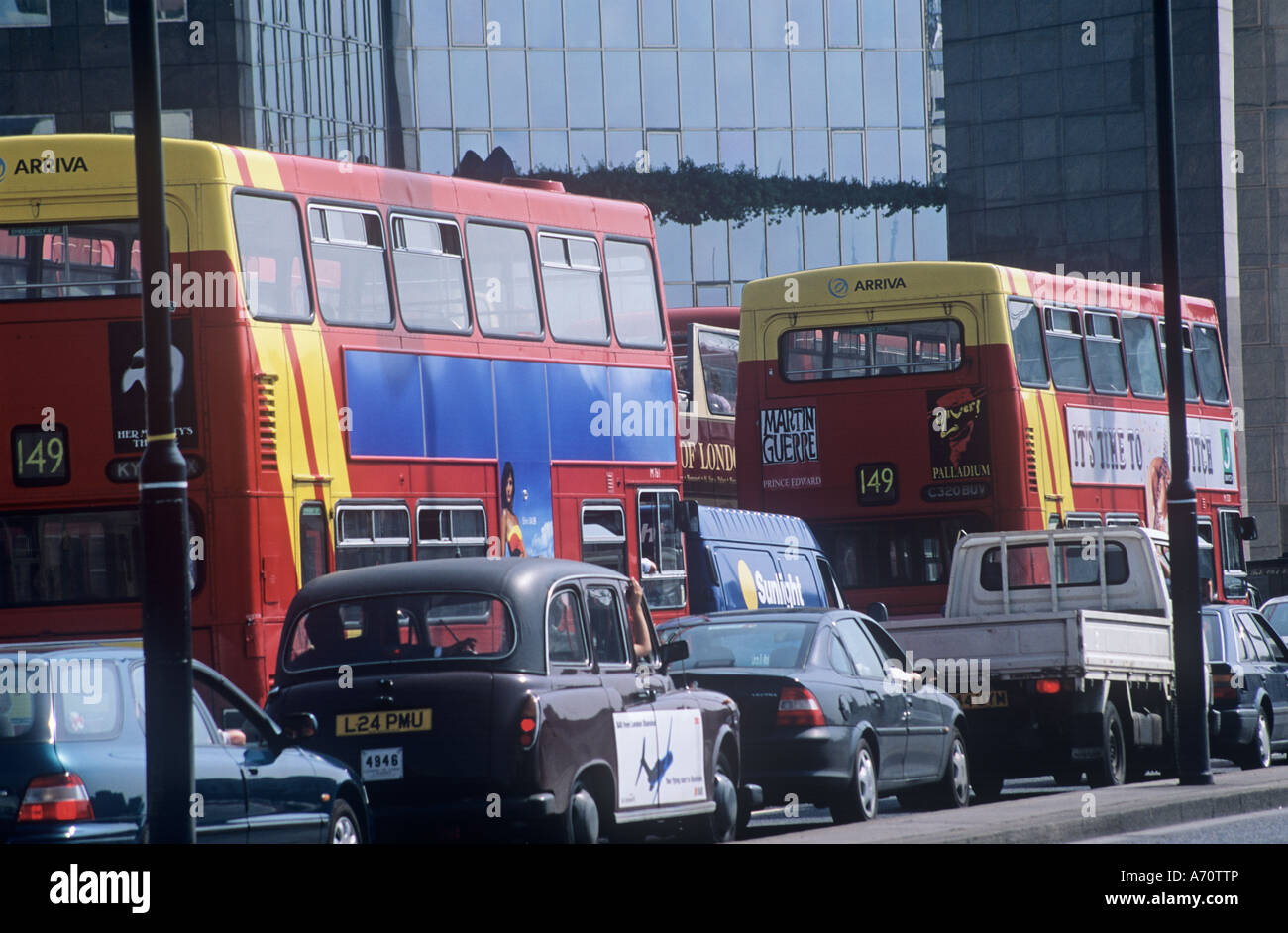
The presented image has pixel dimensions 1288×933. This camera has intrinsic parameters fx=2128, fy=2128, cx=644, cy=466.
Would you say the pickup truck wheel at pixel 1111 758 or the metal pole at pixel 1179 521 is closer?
the metal pole at pixel 1179 521

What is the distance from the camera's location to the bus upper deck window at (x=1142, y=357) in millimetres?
25531

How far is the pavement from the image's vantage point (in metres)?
11.5

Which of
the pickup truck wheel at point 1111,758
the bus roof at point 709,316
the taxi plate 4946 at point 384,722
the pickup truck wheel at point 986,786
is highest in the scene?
the bus roof at point 709,316

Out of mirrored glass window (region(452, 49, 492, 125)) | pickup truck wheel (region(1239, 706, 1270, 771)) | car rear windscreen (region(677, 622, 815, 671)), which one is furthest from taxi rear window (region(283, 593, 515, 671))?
mirrored glass window (region(452, 49, 492, 125))

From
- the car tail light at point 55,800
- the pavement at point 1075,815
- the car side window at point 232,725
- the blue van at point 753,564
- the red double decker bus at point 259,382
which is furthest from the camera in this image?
the blue van at point 753,564

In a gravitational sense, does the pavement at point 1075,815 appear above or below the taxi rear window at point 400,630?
below

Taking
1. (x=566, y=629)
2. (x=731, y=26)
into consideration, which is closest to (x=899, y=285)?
(x=566, y=629)

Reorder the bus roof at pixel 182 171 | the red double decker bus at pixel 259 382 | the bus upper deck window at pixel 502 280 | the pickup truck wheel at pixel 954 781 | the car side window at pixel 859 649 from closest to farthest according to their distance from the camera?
the car side window at pixel 859 649 → the red double decker bus at pixel 259 382 → the bus roof at pixel 182 171 → the pickup truck wheel at pixel 954 781 → the bus upper deck window at pixel 502 280

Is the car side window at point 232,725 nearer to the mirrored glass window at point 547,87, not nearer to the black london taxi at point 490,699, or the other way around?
the black london taxi at point 490,699

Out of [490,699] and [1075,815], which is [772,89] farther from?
[490,699]

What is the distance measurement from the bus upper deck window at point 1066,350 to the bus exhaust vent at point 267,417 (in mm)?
10785

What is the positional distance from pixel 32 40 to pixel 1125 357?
30714mm

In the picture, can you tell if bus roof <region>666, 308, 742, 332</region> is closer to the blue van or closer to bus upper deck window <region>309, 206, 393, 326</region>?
the blue van

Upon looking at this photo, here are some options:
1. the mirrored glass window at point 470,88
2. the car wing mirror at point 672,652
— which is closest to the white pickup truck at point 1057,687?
the car wing mirror at point 672,652
